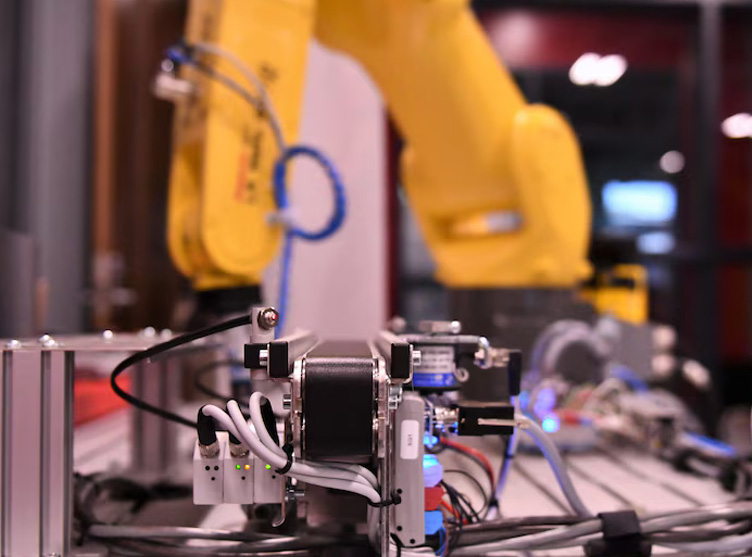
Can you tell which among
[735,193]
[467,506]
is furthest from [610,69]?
[467,506]

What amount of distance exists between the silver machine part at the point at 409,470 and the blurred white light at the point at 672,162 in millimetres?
3814

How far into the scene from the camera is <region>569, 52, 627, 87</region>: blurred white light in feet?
12.4

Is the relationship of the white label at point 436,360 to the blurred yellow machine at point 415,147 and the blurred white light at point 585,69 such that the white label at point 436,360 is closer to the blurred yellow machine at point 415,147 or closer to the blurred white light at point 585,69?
the blurred yellow machine at point 415,147

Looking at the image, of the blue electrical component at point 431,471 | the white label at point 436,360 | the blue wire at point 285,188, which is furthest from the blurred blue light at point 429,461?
the blue wire at point 285,188

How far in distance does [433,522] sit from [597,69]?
3.83 metres

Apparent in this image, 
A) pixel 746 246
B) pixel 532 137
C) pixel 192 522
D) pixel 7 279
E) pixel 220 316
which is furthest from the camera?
pixel 746 246

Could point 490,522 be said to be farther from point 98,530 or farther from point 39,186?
point 39,186

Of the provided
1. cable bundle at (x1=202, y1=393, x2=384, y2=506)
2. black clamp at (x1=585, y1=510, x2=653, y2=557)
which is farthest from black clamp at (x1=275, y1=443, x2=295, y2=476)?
black clamp at (x1=585, y1=510, x2=653, y2=557)

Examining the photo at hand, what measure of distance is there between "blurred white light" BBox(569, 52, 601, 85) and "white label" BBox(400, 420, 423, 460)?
12.2 ft

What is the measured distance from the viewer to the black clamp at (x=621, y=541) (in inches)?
30.0

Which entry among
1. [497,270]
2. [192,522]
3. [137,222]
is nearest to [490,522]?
[192,522]

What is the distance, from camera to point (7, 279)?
1.37 m

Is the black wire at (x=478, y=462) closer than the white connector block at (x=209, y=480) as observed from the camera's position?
No

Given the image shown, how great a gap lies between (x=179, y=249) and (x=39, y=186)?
1.69 metres
